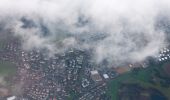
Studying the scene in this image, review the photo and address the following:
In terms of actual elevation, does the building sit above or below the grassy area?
below

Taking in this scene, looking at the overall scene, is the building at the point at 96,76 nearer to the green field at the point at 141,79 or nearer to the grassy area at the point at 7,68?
the green field at the point at 141,79

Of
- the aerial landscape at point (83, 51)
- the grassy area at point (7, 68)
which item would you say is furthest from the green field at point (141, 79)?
the grassy area at point (7, 68)

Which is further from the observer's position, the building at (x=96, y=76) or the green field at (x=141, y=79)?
the building at (x=96, y=76)

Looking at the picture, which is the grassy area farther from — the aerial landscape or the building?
the building

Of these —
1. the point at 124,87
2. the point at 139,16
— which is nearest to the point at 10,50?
the point at 124,87

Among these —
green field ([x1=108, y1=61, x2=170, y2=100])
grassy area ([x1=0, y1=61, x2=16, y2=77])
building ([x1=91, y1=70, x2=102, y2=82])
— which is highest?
grassy area ([x1=0, y1=61, x2=16, y2=77])

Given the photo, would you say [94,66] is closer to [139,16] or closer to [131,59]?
[131,59]

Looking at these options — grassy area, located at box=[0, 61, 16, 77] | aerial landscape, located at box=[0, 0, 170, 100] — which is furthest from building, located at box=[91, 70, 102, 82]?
grassy area, located at box=[0, 61, 16, 77]

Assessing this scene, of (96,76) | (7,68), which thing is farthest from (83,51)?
(7,68)

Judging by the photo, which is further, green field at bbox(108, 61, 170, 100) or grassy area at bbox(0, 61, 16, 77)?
grassy area at bbox(0, 61, 16, 77)

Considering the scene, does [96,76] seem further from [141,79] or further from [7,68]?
[7,68]
